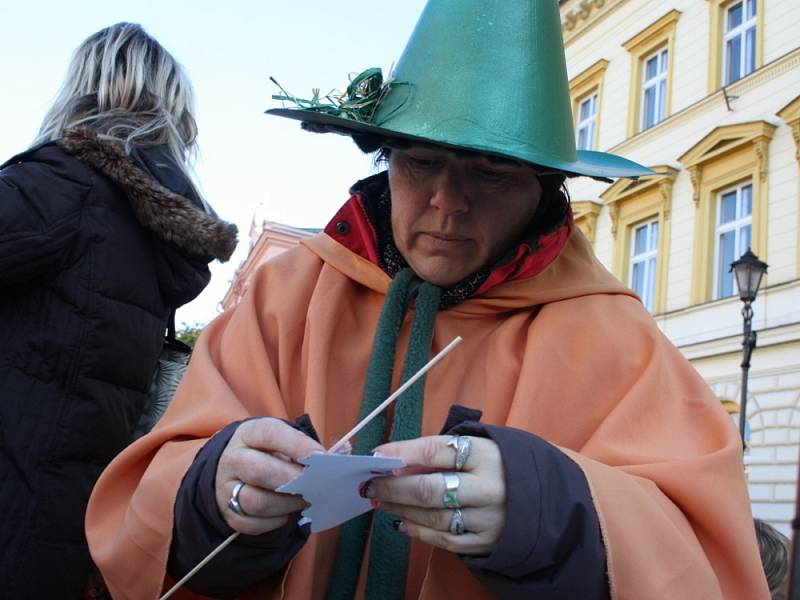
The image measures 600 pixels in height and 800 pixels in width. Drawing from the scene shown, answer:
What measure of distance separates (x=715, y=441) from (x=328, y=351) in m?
0.75

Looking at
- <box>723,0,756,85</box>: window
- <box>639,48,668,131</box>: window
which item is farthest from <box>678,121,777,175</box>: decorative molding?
<box>639,48,668,131</box>: window

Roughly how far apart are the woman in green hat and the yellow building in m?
10.8

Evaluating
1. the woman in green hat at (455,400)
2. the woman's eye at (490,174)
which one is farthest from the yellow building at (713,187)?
the woman's eye at (490,174)

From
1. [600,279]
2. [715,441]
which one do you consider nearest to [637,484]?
[715,441]

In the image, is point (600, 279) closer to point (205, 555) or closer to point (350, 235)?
point (350, 235)

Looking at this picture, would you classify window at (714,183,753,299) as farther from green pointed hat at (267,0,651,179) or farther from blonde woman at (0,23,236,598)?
green pointed hat at (267,0,651,179)

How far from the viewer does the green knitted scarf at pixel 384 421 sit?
1.56 meters

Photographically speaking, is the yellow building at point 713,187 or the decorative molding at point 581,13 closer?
the yellow building at point 713,187

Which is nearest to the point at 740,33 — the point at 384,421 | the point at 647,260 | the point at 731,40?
the point at 731,40

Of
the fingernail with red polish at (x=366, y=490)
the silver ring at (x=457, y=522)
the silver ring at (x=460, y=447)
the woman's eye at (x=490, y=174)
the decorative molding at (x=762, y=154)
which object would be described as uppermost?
the decorative molding at (x=762, y=154)

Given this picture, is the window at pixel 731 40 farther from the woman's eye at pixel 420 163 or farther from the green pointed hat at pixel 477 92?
the woman's eye at pixel 420 163

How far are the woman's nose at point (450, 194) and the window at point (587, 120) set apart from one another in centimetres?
1832

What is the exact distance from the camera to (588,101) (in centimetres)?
2014

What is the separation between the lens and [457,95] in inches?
65.7
